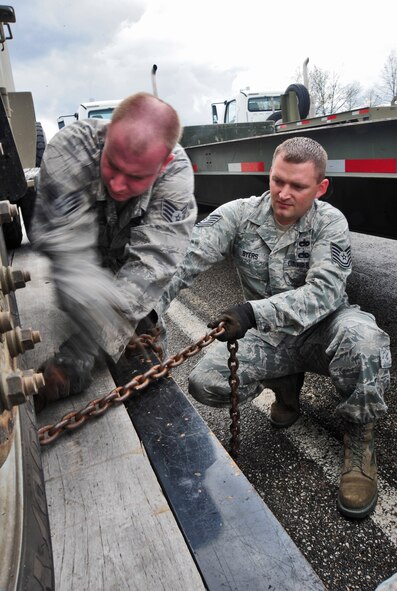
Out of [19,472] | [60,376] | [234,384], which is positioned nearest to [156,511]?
[19,472]

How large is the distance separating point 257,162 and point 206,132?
16.0 ft

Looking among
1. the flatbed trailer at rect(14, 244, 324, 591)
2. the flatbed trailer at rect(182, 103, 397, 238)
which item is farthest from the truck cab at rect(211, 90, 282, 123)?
the flatbed trailer at rect(14, 244, 324, 591)

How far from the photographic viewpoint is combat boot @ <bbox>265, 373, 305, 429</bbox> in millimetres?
2238

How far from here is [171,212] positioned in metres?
1.79

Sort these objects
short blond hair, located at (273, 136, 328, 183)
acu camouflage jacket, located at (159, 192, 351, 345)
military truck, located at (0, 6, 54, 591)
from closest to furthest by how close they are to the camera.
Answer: military truck, located at (0, 6, 54, 591)
acu camouflage jacket, located at (159, 192, 351, 345)
short blond hair, located at (273, 136, 328, 183)

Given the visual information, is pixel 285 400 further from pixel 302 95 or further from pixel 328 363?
pixel 302 95

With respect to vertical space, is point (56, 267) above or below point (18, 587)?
above

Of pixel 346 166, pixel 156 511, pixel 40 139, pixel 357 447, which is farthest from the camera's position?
pixel 40 139

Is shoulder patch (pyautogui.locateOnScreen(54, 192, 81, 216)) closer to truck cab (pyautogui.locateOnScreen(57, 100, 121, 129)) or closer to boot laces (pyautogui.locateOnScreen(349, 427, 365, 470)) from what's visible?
boot laces (pyautogui.locateOnScreen(349, 427, 365, 470))

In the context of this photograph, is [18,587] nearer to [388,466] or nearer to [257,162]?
[388,466]

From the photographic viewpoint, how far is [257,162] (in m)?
3.53

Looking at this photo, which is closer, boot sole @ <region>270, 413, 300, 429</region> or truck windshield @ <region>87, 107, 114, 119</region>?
boot sole @ <region>270, 413, 300, 429</region>

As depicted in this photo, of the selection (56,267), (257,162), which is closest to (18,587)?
(56,267)

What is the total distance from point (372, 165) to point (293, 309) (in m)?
1.09
